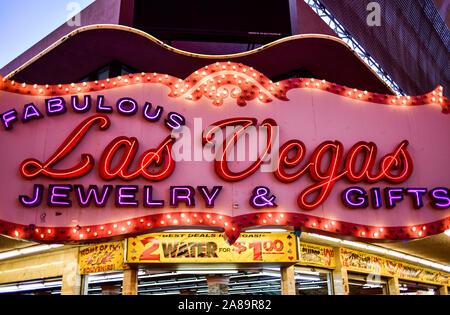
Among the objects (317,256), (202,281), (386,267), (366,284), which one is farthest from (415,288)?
(202,281)

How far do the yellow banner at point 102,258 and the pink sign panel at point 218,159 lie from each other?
110 inches

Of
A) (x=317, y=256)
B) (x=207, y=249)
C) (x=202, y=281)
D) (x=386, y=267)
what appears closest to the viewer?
(x=207, y=249)

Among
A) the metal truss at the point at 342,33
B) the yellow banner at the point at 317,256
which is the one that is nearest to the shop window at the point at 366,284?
the yellow banner at the point at 317,256

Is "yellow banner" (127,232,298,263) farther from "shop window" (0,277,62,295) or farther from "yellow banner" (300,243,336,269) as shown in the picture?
"shop window" (0,277,62,295)

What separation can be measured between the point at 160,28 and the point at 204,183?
6931 mm

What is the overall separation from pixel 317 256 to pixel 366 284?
9.55 feet

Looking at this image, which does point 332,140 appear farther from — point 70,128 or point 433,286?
point 433,286

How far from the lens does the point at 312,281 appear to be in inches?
444

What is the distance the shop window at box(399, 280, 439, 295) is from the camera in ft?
48.9

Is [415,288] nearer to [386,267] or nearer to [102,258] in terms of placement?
[386,267]

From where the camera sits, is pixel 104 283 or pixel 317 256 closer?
pixel 104 283

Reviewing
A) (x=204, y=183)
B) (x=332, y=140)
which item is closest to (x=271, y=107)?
(x=332, y=140)

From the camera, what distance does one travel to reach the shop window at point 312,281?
10.6m

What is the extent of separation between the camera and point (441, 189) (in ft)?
25.4
